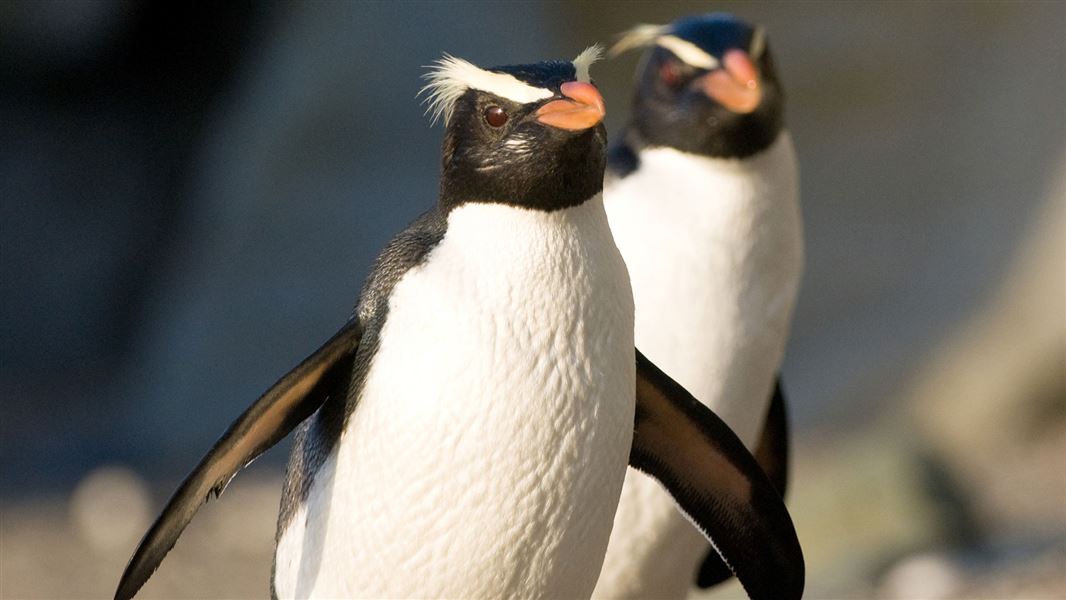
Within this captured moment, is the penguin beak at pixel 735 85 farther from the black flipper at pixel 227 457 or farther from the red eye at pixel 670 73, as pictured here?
the black flipper at pixel 227 457

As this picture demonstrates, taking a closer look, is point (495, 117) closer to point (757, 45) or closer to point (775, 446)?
point (757, 45)

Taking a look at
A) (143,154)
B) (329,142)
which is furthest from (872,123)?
(143,154)

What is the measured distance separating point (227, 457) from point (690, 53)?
1.13 m

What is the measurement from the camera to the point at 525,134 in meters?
1.41

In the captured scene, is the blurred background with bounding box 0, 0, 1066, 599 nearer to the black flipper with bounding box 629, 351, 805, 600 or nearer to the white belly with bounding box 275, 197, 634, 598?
the black flipper with bounding box 629, 351, 805, 600

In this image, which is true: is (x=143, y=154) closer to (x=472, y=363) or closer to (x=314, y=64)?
(x=314, y=64)

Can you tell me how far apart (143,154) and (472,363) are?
5.11 metres

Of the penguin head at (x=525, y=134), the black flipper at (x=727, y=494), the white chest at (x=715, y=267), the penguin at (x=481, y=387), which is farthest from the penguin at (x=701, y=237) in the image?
the penguin head at (x=525, y=134)

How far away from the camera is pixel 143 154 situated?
6195mm

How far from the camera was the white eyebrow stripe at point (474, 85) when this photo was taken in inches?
56.1

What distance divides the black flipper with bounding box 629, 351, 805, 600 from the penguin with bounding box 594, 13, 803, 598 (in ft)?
1.07

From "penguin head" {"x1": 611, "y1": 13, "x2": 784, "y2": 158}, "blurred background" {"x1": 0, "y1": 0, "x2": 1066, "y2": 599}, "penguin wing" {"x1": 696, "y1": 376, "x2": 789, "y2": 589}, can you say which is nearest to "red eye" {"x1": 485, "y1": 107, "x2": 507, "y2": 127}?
"penguin head" {"x1": 611, "y1": 13, "x2": 784, "y2": 158}

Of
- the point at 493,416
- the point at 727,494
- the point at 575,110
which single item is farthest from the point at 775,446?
the point at 575,110

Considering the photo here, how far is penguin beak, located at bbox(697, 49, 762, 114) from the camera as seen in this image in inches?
86.4
